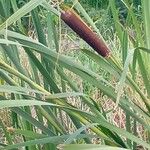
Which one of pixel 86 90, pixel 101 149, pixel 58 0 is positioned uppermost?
pixel 86 90

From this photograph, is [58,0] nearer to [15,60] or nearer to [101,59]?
[101,59]

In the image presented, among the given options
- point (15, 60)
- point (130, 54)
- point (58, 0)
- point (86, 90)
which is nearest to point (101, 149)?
point (130, 54)

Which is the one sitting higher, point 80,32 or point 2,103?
point 80,32

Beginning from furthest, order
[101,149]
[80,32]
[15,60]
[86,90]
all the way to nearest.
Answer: [86,90], [15,60], [80,32], [101,149]

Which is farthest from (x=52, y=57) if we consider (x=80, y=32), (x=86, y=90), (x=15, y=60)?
(x=86, y=90)

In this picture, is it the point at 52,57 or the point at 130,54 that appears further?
the point at 52,57

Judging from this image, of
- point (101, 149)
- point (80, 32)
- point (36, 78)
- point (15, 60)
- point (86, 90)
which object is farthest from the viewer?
point (86, 90)

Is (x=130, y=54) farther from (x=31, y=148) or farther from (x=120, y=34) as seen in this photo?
(x=31, y=148)
